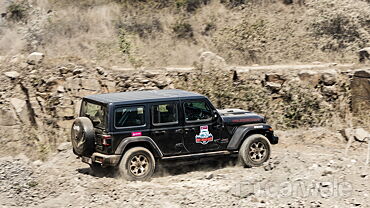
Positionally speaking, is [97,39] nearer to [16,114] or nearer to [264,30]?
[264,30]

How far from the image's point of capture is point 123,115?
1015cm

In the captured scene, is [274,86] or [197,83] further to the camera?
[274,86]

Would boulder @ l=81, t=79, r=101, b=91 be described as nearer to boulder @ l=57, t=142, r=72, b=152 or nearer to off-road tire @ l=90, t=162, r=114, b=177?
boulder @ l=57, t=142, r=72, b=152

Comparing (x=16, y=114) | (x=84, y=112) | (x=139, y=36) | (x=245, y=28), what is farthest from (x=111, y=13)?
(x=84, y=112)

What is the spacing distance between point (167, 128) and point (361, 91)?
8.98m

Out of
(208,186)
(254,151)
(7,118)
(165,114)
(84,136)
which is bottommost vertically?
(208,186)

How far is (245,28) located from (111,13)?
7261mm

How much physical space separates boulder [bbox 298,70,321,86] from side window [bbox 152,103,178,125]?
26.5 ft

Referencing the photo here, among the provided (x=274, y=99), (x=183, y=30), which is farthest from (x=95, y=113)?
→ (x=183, y=30)

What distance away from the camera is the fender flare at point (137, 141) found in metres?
10.1

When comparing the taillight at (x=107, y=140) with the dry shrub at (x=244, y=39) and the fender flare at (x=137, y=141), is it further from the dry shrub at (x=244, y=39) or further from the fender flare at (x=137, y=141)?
the dry shrub at (x=244, y=39)

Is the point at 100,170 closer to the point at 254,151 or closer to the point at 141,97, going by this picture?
the point at 141,97

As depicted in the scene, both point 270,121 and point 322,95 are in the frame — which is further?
point 322,95

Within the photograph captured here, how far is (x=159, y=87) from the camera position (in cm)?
1673
